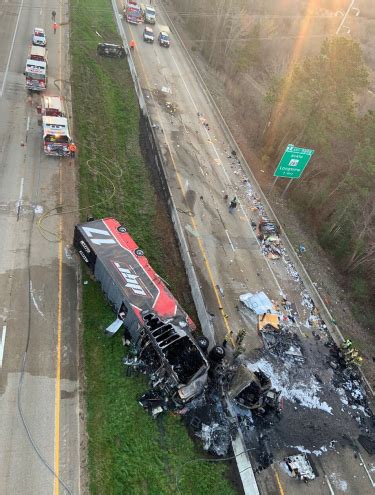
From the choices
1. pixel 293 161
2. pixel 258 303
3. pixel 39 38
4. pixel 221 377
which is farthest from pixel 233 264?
pixel 39 38

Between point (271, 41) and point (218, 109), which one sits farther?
point (271, 41)

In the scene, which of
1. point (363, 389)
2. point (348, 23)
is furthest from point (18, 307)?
point (348, 23)

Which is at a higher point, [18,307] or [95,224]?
[95,224]

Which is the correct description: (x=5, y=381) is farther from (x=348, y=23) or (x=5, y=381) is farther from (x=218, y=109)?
(x=348, y=23)

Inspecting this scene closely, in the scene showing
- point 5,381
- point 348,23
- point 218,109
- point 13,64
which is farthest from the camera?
point 348,23

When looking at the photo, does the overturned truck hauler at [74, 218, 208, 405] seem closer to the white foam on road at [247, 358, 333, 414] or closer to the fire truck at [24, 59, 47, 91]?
the white foam on road at [247, 358, 333, 414]

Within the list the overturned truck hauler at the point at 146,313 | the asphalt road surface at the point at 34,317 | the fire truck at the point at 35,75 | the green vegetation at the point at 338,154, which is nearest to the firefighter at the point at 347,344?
the green vegetation at the point at 338,154

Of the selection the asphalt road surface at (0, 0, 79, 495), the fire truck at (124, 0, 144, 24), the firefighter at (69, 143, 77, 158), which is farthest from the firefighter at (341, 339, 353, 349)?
the fire truck at (124, 0, 144, 24)
